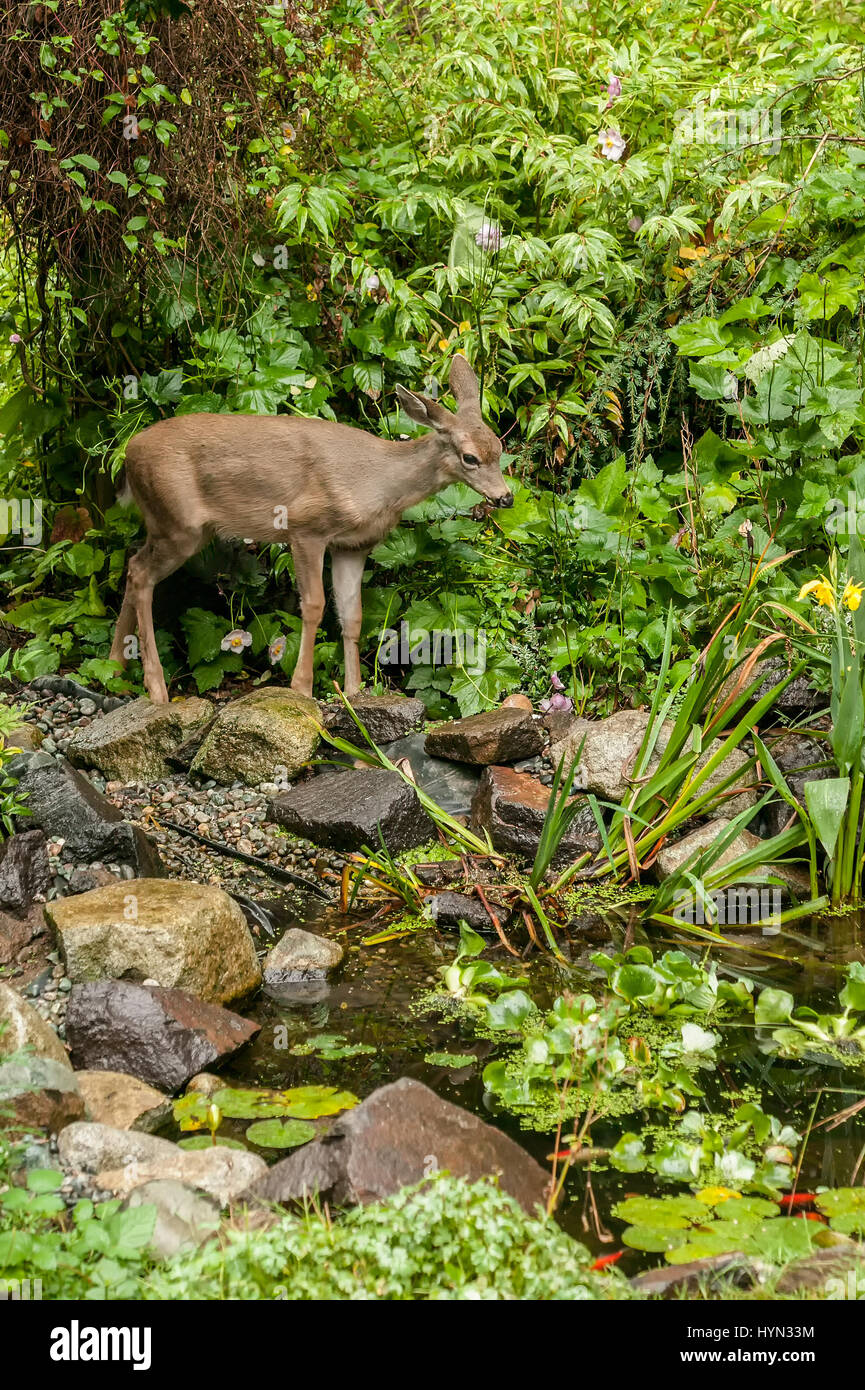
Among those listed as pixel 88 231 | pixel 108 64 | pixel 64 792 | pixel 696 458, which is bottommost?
pixel 64 792

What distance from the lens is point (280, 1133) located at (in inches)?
131

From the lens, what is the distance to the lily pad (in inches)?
130

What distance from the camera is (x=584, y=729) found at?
5.66 meters

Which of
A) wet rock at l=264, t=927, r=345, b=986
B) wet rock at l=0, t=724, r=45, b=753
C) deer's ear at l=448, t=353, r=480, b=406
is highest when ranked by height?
deer's ear at l=448, t=353, r=480, b=406

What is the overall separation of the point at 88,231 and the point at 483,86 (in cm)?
264

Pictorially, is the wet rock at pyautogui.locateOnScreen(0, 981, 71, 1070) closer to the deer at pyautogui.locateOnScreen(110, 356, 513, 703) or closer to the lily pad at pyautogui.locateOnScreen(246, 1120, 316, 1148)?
the lily pad at pyautogui.locateOnScreen(246, 1120, 316, 1148)

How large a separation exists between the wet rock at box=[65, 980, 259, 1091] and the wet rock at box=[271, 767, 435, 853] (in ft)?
4.92

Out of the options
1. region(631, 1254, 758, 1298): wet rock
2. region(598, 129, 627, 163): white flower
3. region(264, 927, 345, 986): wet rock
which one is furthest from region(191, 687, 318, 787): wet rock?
region(598, 129, 627, 163): white flower

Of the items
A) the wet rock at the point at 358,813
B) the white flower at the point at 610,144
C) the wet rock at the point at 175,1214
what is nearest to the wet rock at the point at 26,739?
the wet rock at the point at 358,813

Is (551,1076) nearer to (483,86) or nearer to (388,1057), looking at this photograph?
(388,1057)

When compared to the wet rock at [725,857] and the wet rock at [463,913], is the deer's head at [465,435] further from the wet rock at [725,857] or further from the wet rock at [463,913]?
the wet rock at [463,913]

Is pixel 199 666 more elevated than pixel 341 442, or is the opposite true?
pixel 341 442

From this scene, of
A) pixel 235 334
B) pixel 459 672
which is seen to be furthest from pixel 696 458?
pixel 235 334

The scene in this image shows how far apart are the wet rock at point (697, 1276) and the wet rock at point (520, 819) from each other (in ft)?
7.81
